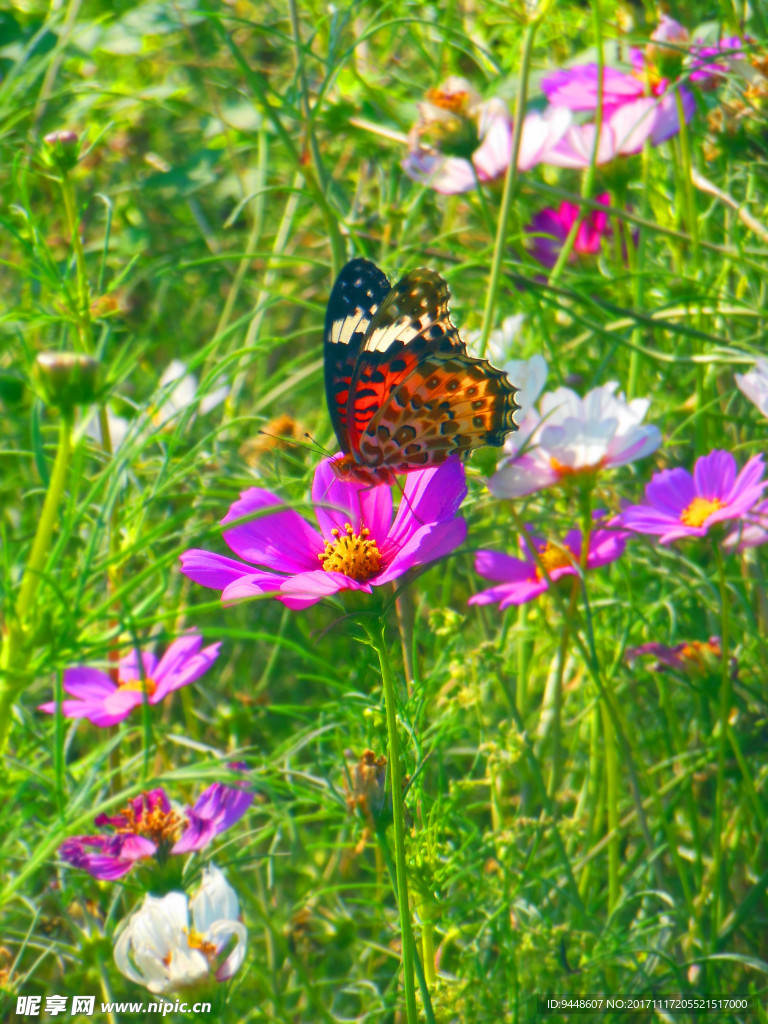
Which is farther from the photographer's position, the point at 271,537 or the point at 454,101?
the point at 454,101

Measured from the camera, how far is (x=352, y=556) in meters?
0.55

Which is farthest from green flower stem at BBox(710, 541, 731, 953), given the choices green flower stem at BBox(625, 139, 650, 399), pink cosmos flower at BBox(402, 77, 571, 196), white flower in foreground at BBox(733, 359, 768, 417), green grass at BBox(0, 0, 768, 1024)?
pink cosmos flower at BBox(402, 77, 571, 196)

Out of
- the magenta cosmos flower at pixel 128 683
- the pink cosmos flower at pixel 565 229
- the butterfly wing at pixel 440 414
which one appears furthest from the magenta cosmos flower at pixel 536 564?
the pink cosmos flower at pixel 565 229

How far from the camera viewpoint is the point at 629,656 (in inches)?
30.8

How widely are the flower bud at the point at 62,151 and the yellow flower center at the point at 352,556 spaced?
0.35m

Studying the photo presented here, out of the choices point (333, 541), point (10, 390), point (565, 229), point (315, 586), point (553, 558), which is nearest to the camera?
point (315, 586)

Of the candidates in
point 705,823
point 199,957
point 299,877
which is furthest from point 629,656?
point 299,877

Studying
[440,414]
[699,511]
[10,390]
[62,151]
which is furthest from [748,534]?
[10,390]

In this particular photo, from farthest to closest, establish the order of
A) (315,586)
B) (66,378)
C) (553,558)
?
(553,558) → (315,586) → (66,378)

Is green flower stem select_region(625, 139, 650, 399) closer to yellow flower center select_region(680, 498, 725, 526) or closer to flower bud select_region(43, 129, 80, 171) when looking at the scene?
yellow flower center select_region(680, 498, 725, 526)

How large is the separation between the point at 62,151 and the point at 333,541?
362 millimetres

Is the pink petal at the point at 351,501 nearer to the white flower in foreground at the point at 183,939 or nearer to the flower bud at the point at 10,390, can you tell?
the white flower in foreground at the point at 183,939

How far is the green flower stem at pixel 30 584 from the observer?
38cm

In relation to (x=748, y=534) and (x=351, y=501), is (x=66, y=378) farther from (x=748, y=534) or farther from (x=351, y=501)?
(x=748, y=534)
